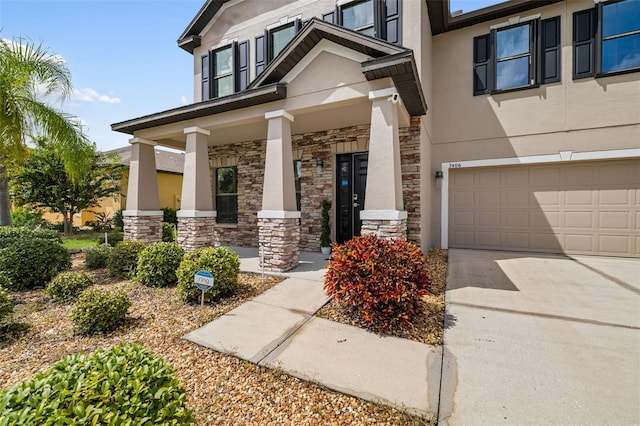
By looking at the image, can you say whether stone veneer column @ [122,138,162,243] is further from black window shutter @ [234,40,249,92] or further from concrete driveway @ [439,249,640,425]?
concrete driveway @ [439,249,640,425]

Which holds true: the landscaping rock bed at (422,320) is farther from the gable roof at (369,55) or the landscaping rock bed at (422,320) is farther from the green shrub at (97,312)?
the gable roof at (369,55)

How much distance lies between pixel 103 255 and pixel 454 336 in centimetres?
763

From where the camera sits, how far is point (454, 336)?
3.19 meters

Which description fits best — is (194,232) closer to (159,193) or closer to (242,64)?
(242,64)

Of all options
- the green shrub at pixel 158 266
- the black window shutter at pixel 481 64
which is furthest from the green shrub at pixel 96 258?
the black window shutter at pixel 481 64

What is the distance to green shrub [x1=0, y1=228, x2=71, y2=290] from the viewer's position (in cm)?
491

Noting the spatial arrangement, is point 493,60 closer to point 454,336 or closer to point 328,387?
point 454,336

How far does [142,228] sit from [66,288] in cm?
358

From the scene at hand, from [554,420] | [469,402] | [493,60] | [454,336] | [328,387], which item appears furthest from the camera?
[493,60]

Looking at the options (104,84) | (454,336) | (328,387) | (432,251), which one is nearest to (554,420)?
(454,336)

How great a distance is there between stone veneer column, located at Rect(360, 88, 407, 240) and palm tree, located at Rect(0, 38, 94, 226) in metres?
7.73

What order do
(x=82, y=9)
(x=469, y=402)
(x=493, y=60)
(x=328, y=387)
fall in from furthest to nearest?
(x=493, y=60)
(x=82, y=9)
(x=328, y=387)
(x=469, y=402)

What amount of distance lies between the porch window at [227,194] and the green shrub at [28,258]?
4.20 m

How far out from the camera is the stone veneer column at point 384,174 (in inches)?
181
